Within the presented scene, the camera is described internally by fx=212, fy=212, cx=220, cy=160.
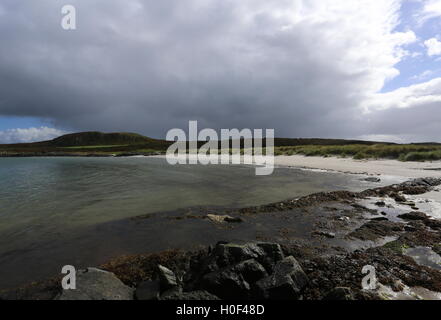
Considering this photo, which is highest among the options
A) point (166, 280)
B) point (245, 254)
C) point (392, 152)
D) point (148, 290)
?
point (392, 152)

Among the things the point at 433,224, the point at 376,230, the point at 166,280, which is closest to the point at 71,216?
the point at 166,280

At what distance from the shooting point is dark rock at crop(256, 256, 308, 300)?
15.1ft

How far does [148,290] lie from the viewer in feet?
15.8

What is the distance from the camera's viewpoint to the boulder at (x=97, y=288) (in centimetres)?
434

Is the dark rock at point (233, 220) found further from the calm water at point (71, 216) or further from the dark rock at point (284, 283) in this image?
the dark rock at point (284, 283)

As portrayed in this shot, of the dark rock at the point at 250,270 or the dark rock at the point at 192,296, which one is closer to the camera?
the dark rock at the point at 192,296

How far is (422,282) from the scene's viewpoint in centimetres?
521

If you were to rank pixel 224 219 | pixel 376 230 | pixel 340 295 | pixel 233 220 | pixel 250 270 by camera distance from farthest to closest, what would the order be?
pixel 224 219 < pixel 233 220 < pixel 376 230 < pixel 250 270 < pixel 340 295

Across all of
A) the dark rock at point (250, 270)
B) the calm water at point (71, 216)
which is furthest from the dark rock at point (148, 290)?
the calm water at point (71, 216)

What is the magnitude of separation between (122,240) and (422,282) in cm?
919

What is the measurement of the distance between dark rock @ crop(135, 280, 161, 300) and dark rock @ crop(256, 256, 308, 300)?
2261mm

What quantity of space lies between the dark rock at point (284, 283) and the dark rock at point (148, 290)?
2.26 metres

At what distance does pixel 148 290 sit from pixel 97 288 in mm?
1064

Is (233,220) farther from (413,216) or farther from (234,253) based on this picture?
(413,216)
